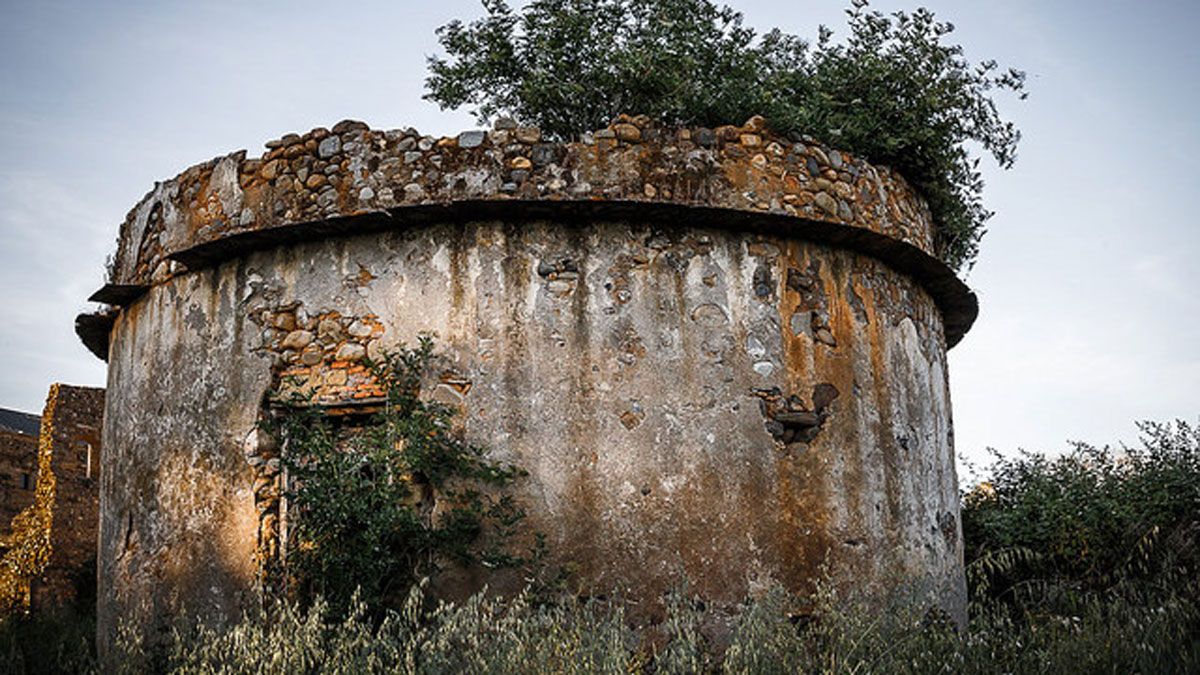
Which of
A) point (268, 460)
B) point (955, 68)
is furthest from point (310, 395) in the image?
point (955, 68)

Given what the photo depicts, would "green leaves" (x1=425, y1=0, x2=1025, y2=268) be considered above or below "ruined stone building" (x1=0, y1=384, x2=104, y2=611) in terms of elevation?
above

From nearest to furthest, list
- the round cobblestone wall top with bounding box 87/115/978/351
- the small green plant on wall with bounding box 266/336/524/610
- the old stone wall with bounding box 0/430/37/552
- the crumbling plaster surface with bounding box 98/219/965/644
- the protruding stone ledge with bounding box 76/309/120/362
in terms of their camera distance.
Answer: the small green plant on wall with bounding box 266/336/524/610 → the crumbling plaster surface with bounding box 98/219/965/644 → the round cobblestone wall top with bounding box 87/115/978/351 → the protruding stone ledge with bounding box 76/309/120/362 → the old stone wall with bounding box 0/430/37/552

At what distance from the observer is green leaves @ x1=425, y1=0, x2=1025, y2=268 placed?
28.4 feet

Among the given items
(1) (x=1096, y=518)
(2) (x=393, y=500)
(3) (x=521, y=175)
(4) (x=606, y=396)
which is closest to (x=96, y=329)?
(2) (x=393, y=500)

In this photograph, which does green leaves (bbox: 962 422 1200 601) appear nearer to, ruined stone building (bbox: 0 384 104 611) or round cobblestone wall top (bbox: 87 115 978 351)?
round cobblestone wall top (bbox: 87 115 978 351)

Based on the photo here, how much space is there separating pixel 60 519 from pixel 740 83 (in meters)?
11.0

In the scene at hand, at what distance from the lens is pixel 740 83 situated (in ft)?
29.3

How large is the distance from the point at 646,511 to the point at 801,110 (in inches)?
126

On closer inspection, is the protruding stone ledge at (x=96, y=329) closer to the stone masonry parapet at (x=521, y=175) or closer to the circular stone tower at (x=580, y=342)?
the circular stone tower at (x=580, y=342)

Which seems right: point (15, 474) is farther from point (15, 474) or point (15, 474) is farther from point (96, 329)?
point (96, 329)

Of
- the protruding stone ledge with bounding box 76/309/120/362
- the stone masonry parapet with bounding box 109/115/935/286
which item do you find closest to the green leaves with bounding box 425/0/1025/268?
the stone masonry parapet with bounding box 109/115/935/286

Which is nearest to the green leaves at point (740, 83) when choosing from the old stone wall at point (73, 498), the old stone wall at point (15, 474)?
the old stone wall at point (73, 498)

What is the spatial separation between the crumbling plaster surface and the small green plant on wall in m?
0.16

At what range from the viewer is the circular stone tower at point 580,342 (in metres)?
7.04
